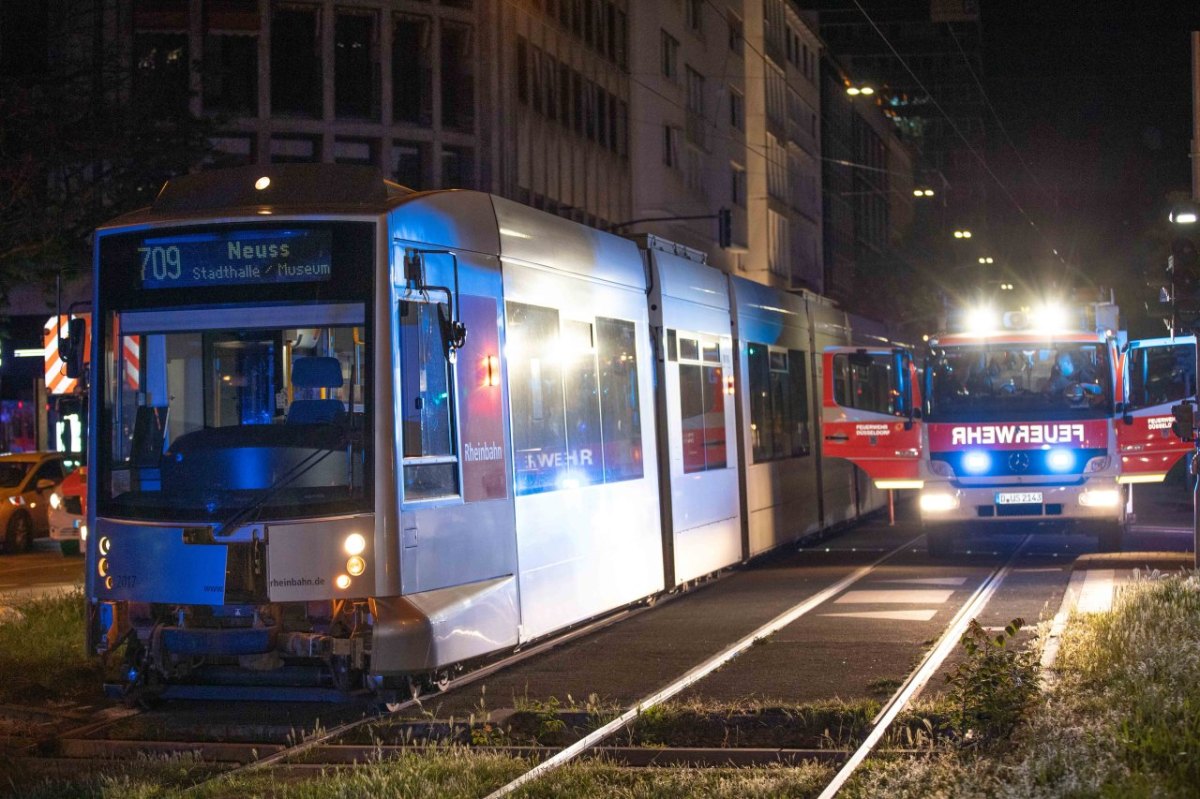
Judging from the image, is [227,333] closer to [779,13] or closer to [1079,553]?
[1079,553]

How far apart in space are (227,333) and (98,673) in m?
3.30

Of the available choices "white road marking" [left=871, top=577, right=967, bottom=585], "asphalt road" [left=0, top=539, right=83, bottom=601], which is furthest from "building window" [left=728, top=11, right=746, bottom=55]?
"white road marking" [left=871, top=577, right=967, bottom=585]

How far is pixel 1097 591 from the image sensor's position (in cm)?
1689

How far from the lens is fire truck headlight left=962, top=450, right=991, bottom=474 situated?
71.3 feet

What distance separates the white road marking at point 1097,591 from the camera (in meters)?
15.1

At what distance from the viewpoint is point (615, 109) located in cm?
5219

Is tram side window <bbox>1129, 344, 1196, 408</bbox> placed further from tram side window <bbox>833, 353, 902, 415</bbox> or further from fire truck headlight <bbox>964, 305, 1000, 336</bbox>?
tram side window <bbox>833, 353, 902, 415</bbox>

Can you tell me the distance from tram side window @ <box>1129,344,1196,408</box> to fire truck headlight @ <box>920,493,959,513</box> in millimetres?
2389

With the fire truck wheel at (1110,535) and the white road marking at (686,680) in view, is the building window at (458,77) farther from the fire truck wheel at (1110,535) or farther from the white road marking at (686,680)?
the white road marking at (686,680)

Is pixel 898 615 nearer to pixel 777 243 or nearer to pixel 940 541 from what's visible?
pixel 940 541

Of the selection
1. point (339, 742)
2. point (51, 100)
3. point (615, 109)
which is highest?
point (615, 109)

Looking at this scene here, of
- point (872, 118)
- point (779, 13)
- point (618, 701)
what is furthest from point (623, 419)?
point (872, 118)

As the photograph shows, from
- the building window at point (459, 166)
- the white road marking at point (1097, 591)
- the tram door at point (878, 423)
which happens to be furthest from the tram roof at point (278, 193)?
the building window at point (459, 166)

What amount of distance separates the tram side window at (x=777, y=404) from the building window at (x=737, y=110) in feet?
133
